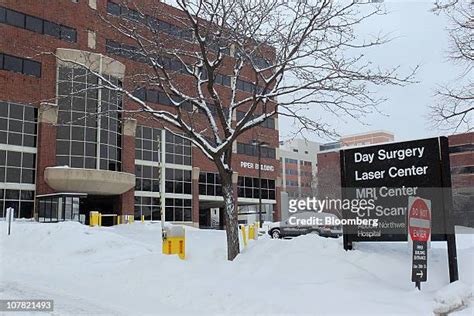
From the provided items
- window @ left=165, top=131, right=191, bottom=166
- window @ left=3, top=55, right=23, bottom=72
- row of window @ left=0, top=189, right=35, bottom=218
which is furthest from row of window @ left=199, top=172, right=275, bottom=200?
window @ left=3, top=55, right=23, bottom=72

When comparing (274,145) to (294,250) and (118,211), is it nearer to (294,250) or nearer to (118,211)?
(118,211)

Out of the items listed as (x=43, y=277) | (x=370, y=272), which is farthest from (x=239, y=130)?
(x=43, y=277)

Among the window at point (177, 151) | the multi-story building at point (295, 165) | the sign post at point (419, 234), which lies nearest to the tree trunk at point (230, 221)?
the sign post at point (419, 234)

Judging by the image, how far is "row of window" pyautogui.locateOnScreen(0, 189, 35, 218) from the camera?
3300cm

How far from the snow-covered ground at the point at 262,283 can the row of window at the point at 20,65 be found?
2613 cm

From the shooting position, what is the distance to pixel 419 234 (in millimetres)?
8211

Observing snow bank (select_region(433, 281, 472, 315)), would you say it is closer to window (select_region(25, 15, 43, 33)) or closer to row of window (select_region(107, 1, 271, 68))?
row of window (select_region(107, 1, 271, 68))

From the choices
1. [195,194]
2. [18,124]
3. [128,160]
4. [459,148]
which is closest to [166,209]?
[195,194]

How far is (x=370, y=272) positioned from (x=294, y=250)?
6.22 ft

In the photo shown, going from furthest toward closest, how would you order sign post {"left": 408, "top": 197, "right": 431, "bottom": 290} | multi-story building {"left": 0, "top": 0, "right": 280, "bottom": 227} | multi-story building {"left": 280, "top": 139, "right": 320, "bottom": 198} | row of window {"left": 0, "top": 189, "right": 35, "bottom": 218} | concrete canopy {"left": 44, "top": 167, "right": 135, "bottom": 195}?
multi-story building {"left": 280, "top": 139, "right": 320, "bottom": 198}, concrete canopy {"left": 44, "top": 167, "right": 135, "bottom": 195}, multi-story building {"left": 0, "top": 0, "right": 280, "bottom": 227}, row of window {"left": 0, "top": 189, "right": 35, "bottom": 218}, sign post {"left": 408, "top": 197, "right": 431, "bottom": 290}

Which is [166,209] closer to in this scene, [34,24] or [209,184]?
[209,184]

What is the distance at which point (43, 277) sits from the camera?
10.9m

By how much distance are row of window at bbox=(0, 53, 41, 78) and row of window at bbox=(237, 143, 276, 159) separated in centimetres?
2323

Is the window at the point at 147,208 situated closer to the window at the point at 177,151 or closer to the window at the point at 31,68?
the window at the point at 177,151
